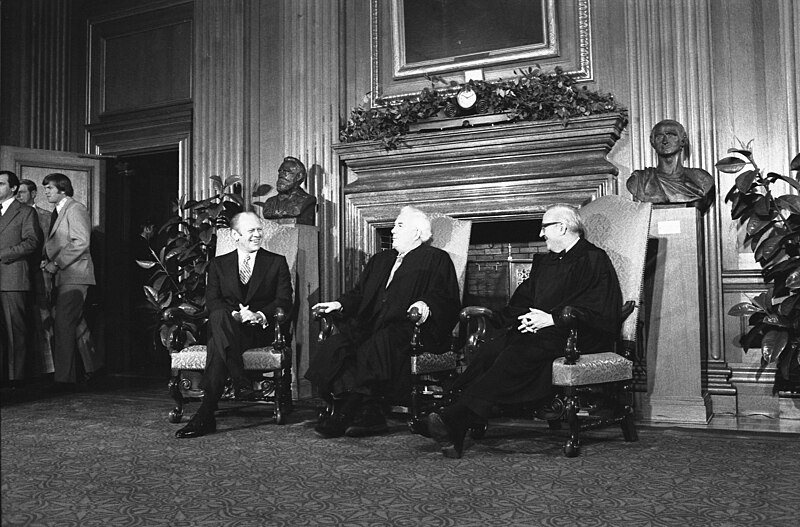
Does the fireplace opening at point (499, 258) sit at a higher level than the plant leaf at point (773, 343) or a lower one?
higher

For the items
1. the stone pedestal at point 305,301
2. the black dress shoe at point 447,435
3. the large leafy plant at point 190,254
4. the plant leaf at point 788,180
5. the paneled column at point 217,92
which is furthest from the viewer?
the paneled column at point 217,92

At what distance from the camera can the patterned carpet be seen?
2342 mm

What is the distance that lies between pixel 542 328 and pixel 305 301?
240 cm

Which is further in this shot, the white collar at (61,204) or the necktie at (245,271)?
the white collar at (61,204)

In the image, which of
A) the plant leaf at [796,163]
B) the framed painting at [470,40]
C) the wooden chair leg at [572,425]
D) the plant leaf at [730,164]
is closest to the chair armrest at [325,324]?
the wooden chair leg at [572,425]

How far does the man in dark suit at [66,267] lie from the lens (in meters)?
5.76

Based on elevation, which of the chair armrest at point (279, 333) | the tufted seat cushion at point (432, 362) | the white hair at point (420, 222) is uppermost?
the white hair at point (420, 222)

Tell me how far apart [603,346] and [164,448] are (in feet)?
7.06

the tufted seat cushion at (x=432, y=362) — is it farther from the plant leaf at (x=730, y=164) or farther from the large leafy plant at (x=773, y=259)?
the plant leaf at (x=730, y=164)

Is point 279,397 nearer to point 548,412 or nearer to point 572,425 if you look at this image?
point 548,412

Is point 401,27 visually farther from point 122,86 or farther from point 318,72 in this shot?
point 122,86

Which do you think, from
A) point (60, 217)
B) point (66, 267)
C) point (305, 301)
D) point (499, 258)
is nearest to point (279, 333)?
point (305, 301)

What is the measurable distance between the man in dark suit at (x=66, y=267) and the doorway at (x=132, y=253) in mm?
920

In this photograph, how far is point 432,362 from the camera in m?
3.99
